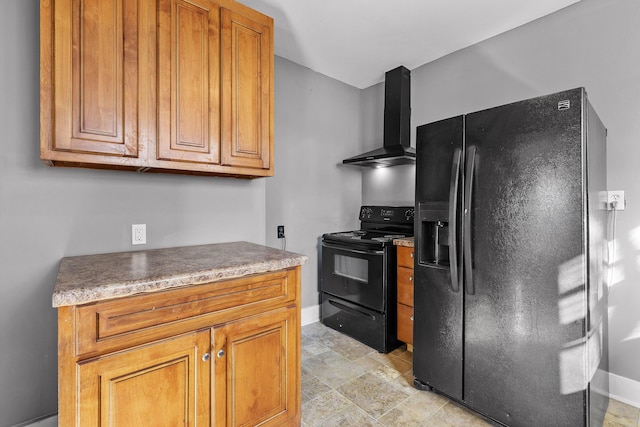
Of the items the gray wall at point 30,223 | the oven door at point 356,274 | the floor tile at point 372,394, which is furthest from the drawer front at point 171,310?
the oven door at point 356,274

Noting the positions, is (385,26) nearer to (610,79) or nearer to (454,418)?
(610,79)

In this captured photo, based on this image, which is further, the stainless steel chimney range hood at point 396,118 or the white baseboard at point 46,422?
the stainless steel chimney range hood at point 396,118

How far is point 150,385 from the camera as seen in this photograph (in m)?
1.16

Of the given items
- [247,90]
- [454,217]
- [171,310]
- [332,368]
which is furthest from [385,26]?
[332,368]

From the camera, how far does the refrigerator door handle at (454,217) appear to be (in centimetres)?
174

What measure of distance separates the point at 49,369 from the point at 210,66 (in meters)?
1.78

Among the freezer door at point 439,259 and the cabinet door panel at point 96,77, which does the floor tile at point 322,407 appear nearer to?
the freezer door at point 439,259

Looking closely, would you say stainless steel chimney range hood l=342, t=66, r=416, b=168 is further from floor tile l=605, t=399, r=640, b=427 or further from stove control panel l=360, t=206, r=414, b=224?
floor tile l=605, t=399, r=640, b=427

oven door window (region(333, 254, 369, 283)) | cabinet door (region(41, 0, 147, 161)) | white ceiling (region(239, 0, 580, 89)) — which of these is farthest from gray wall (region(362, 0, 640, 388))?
cabinet door (region(41, 0, 147, 161))

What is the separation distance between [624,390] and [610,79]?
201 cm

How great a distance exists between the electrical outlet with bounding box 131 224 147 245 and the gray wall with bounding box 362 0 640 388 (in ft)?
9.29

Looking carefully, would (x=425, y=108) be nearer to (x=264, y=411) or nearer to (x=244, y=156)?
(x=244, y=156)

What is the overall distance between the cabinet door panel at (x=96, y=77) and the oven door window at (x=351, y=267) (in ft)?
6.41

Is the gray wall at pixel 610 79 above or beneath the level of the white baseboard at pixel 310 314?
above
